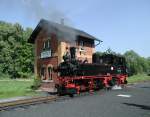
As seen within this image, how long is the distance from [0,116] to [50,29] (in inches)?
687

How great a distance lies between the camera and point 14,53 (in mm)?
66875

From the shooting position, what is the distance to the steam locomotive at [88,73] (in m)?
19.2

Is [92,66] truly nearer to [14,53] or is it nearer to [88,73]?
[88,73]

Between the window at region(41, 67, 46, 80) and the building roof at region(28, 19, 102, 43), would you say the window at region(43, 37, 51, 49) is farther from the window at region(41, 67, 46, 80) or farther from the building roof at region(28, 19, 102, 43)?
the window at region(41, 67, 46, 80)

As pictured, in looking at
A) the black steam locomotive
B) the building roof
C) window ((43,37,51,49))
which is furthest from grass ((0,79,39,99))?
the building roof

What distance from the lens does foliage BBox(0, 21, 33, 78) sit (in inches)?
2557

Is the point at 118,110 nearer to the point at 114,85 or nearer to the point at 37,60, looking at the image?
the point at 114,85

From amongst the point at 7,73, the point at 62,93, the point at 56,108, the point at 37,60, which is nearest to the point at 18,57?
the point at 7,73

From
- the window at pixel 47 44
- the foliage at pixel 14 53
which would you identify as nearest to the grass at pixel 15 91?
the window at pixel 47 44

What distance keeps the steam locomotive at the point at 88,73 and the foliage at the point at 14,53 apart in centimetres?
4252

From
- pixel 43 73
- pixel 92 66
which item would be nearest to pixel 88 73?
pixel 92 66

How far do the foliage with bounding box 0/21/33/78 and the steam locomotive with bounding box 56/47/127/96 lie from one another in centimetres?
4252

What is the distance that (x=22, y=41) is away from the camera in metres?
70.1

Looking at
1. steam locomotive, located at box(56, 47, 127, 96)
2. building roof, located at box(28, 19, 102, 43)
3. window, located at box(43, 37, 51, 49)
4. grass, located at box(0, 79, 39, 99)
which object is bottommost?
grass, located at box(0, 79, 39, 99)
